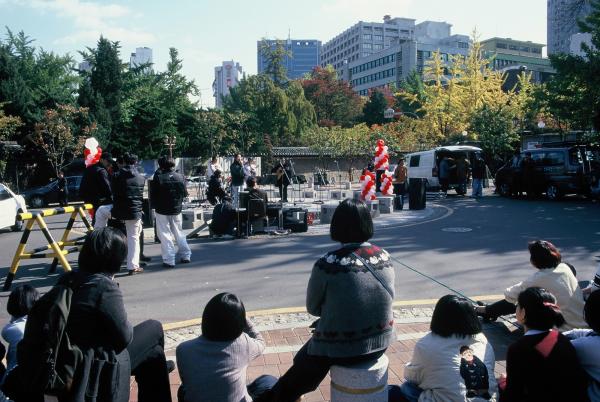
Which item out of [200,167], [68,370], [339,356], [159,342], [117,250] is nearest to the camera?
[68,370]

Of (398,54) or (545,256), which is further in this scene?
(398,54)

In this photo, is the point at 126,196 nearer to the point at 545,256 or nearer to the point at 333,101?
the point at 545,256

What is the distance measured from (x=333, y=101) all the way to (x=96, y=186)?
5830 centimetres

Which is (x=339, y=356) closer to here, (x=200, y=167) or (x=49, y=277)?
(x=49, y=277)

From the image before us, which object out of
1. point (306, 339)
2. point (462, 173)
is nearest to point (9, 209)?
point (306, 339)

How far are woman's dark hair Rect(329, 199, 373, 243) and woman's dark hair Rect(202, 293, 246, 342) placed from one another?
0.74 meters

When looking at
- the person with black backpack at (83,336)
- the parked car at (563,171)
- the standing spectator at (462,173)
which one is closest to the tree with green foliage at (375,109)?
the standing spectator at (462,173)

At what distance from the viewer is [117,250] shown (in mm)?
3064

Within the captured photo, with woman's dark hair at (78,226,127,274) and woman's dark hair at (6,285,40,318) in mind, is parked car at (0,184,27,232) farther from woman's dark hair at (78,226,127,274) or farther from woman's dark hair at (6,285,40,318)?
woman's dark hair at (78,226,127,274)

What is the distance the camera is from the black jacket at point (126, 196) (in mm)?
7656

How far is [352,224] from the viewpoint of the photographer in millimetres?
2924

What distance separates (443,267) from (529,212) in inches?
326

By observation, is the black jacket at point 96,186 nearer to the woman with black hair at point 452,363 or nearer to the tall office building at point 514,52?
the woman with black hair at point 452,363

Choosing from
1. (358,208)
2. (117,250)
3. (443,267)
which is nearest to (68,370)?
(117,250)
